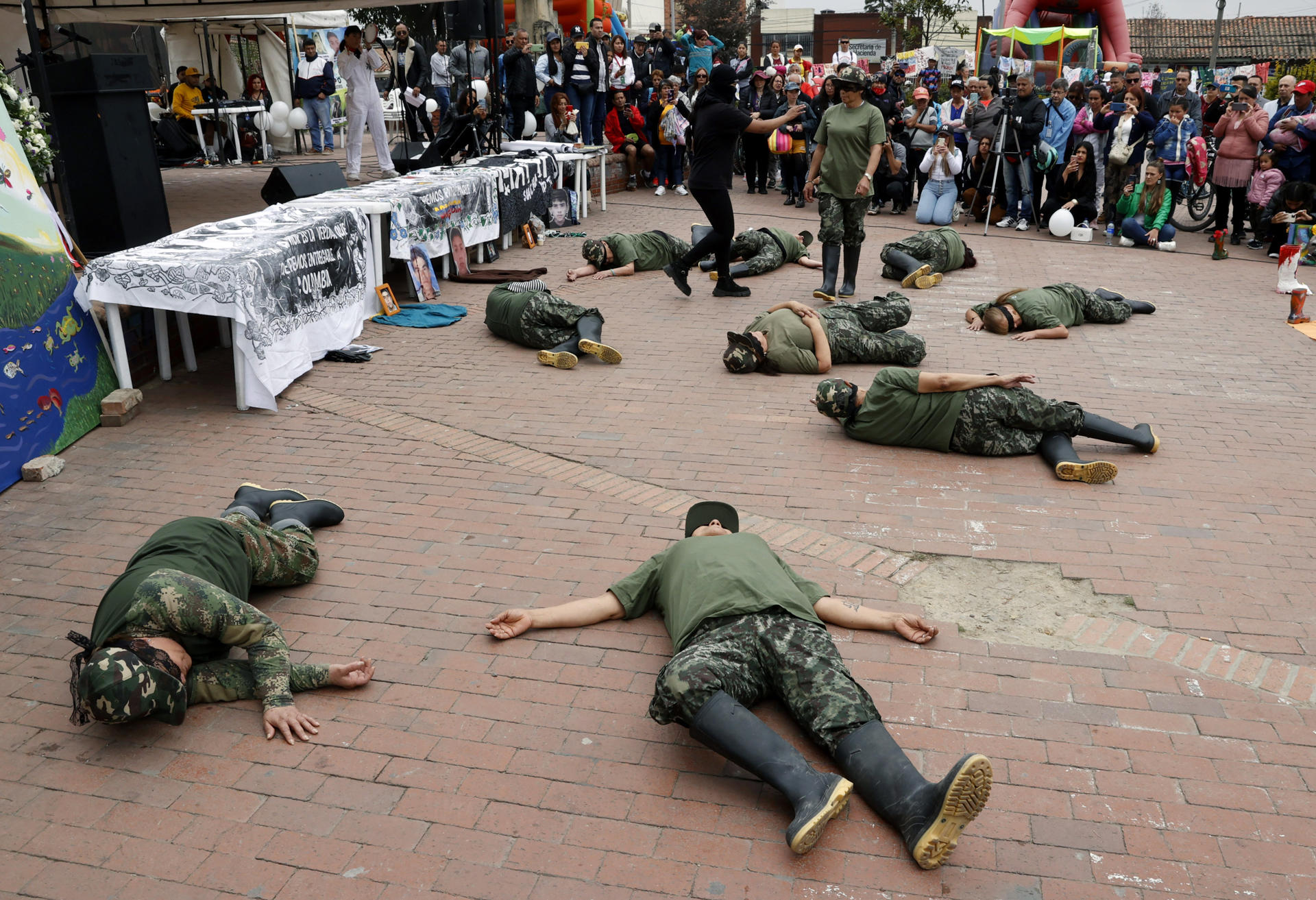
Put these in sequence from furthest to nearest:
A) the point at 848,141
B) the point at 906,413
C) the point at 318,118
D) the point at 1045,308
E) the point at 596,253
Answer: the point at 318,118 → the point at 596,253 → the point at 848,141 → the point at 1045,308 → the point at 906,413

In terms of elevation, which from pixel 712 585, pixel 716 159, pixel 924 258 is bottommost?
pixel 924 258

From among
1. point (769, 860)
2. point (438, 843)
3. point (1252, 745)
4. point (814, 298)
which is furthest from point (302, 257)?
point (1252, 745)

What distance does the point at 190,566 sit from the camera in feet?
11.9

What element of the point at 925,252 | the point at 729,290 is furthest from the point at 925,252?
the point at 729,290

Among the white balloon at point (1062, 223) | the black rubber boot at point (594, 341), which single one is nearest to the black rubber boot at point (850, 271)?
the black rubber boot at point (594, 341)

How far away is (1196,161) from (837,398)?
31.8 feet

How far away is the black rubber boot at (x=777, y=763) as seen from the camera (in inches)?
113

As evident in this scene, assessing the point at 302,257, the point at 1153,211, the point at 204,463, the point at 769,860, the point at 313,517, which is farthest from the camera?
the point at 1153,211

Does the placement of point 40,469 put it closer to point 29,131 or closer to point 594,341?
point 29,131

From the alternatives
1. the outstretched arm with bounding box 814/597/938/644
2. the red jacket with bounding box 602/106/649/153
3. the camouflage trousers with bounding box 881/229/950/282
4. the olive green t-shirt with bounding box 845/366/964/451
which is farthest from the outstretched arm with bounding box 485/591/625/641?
the red jacket with bounding box 602/106/649/153

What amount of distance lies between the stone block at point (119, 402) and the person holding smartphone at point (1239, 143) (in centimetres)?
1262

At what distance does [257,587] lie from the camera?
4328 millimetres

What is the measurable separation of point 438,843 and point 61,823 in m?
1.19

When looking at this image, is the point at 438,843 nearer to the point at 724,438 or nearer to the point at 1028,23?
the point at 724,438
